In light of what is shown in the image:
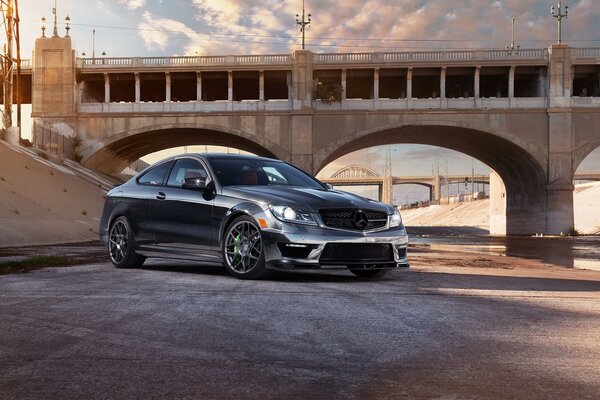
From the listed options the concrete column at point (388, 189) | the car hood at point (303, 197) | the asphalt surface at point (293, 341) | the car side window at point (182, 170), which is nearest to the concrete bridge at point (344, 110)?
the car side window at point (182, 170)

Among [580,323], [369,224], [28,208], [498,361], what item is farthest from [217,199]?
[28,208]

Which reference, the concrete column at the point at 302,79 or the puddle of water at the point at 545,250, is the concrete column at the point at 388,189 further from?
the puddle of water at the point at 545,250

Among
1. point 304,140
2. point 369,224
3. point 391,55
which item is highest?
point 391,55

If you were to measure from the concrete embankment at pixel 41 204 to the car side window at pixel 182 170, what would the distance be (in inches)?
343

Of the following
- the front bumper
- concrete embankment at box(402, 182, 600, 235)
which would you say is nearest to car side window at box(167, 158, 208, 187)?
the front bumper

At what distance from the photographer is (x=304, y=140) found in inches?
1785

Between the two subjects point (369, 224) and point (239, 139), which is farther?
point (239, 139)

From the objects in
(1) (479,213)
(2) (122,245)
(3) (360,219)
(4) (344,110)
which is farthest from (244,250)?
(1) (479,213)

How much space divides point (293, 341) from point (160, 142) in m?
50.4

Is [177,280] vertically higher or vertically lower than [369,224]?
lower

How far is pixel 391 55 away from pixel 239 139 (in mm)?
12104

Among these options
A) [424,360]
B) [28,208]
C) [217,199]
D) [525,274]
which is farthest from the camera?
[28,208]

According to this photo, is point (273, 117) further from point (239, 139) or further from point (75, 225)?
point (75, 225)

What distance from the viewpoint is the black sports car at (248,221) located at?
27.5 ft
